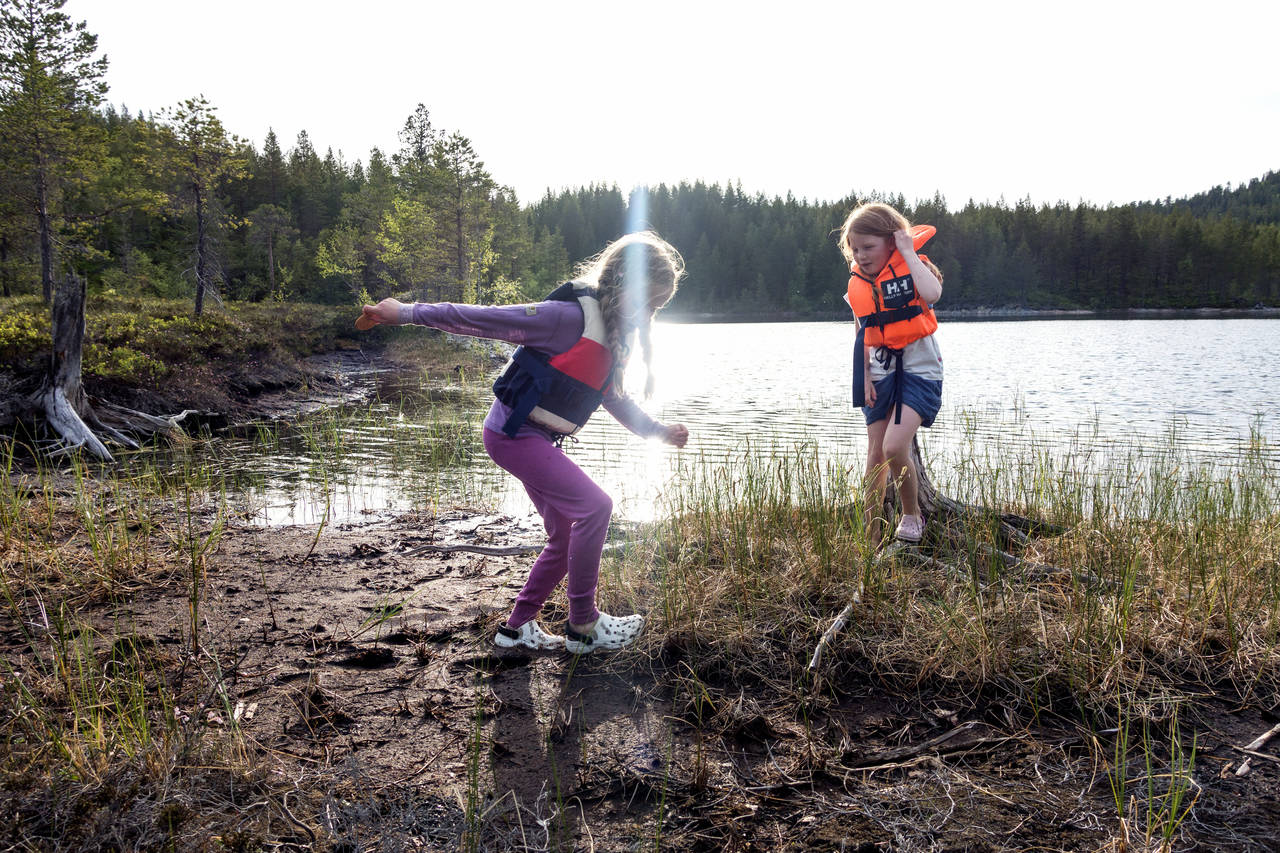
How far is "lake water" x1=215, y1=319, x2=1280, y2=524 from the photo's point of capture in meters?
7.17

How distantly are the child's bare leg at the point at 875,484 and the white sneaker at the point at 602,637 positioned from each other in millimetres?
1280

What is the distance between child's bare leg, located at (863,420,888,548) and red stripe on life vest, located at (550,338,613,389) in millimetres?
1474

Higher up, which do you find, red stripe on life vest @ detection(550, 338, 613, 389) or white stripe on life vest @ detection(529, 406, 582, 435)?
red stripe on life vest @ detection(550, 338, 613, 389)

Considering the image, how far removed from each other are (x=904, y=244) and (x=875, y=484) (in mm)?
1287

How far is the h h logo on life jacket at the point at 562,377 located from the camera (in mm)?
2840

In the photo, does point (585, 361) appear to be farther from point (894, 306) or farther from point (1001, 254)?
point (1001, 254)

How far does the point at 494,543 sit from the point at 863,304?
10.5ft

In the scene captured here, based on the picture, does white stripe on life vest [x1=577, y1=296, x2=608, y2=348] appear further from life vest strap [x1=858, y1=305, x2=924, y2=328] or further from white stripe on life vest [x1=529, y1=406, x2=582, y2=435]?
life vest strap [x1=858, y1=305, x2=924, y2=328]

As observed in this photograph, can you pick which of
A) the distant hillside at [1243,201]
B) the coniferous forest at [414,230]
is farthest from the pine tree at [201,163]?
the distant hillside at [1243,201]

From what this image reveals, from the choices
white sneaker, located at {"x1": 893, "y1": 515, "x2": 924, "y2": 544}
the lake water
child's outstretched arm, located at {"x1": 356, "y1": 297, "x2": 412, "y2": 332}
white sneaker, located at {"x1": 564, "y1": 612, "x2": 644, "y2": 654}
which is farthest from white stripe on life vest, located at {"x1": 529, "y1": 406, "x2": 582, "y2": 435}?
white sneaker, located at {"x1": 893, "y1": 515, "x2": 924, "y2": 544}

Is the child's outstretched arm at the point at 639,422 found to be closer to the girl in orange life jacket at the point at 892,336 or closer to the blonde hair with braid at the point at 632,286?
the blonde hair with braid at the point at 632,286

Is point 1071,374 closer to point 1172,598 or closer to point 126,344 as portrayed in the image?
point 1172,598

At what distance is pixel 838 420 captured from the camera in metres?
12.8

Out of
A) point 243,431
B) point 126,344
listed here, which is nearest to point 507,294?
point 126,344
